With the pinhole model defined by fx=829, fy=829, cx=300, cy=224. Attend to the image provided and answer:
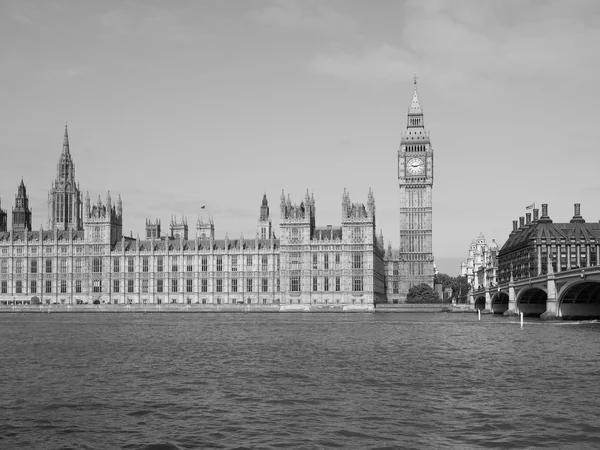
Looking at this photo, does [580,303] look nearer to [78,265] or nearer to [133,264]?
[133,264]

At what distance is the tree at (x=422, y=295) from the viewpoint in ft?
530

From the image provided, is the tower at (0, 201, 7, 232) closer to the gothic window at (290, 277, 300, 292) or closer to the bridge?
the gothic window at (290, 277, 300, 292)

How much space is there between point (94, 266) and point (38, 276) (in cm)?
1182

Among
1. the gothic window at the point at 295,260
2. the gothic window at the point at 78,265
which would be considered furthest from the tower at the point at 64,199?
the gothic window at the point at 295,260

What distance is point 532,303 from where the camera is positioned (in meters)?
124

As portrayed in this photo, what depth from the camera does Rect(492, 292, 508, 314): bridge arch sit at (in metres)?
136

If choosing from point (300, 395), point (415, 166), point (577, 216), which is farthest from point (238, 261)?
point (300, 395)

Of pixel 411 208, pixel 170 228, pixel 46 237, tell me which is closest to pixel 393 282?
pixel 411 208

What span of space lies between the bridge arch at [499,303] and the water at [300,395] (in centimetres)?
A: 7301

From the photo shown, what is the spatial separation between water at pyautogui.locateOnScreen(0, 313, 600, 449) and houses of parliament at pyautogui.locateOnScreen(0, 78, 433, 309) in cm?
9105

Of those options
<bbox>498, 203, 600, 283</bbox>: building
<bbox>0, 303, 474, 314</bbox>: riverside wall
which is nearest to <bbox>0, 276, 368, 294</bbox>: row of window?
<bbox>0, 303, 474, 314</bbox>: riverside wall

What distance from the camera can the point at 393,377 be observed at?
42.1 meters

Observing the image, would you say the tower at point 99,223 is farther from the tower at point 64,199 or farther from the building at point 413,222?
the building at point 413,222

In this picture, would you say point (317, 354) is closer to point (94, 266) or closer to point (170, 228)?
point (94, 266)
